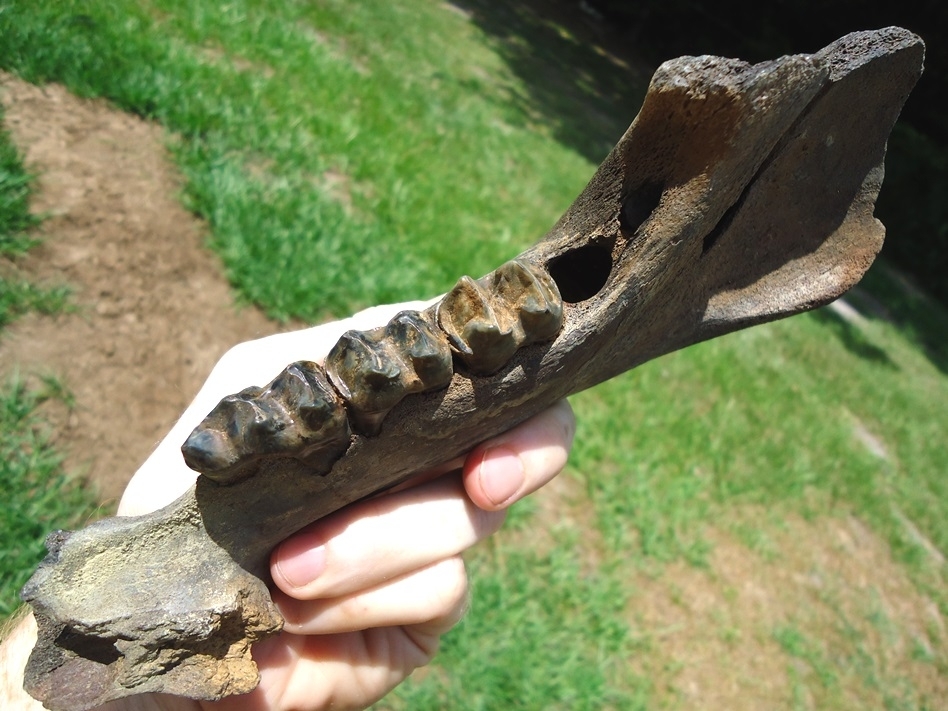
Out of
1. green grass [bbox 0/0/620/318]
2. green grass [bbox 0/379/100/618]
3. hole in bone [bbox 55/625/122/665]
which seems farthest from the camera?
green grass [bbox 0/0/620/318]

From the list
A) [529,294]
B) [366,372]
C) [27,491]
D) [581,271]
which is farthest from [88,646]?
[27,491]

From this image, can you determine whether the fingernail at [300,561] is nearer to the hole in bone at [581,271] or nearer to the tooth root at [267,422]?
the tooth root at [267,422]

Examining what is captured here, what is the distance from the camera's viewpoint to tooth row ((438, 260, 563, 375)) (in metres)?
1.09

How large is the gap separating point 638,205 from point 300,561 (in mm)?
920

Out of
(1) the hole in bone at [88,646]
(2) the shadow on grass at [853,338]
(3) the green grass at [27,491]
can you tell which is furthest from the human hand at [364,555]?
(2) the shadow on grass at [853,338]

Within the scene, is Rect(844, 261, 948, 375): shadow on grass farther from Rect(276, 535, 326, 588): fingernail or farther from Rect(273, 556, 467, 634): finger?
Rect(276, 535, 326, 588): fingernail

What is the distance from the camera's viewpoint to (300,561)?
134cm

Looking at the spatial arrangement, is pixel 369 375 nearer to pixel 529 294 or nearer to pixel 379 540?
pixel 529 294

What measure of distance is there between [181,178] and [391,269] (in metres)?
1.19

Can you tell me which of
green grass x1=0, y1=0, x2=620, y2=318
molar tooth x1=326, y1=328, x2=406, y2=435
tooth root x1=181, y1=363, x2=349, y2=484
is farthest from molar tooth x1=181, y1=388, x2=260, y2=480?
green grass x1=0, y1=0, x2=620, y2=318

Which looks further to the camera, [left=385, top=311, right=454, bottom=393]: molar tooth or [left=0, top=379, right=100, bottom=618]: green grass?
[left=0, top=379, right=100, bottom=618]: green grass

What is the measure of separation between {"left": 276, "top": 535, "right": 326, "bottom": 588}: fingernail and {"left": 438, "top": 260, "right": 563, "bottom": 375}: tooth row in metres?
0.51

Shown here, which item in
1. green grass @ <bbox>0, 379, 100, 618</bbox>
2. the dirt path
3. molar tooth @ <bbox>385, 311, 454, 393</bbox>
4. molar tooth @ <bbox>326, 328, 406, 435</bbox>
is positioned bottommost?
green grass @ <bbox>0, 379, 100, 618</bbox>

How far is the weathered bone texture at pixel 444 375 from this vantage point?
1050 mm
